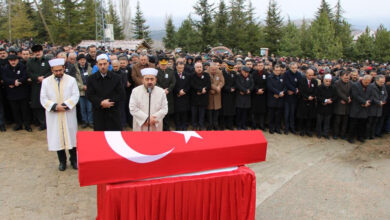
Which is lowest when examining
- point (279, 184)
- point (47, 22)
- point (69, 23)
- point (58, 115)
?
point (279, 184)

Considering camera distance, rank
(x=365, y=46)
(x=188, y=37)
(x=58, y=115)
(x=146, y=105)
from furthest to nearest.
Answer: (x=188, y=37) → (x=365, y=46) → (x=58, y=115) → (x=146, y=105)

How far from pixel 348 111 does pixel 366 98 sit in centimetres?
57

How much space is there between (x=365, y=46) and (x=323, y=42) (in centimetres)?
499

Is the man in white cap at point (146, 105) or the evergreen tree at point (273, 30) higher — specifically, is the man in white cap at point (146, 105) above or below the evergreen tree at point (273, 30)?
below

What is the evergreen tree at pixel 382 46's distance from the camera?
29.0 meters

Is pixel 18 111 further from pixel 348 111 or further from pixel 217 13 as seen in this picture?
pixel 217 13

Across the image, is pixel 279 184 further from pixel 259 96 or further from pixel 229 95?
pixel 259 96

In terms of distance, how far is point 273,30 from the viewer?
33.8 meters

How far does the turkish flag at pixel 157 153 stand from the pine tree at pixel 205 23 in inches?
1161

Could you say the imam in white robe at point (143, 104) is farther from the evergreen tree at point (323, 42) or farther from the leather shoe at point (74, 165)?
the evergreen tree at point (323, 42)

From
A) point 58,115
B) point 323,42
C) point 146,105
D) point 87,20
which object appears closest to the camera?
point 146,105

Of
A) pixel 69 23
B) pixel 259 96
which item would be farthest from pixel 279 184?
pixel 69 23

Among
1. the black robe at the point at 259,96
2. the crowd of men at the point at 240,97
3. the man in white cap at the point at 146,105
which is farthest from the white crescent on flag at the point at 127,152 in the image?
the black robe at the point at 259,96

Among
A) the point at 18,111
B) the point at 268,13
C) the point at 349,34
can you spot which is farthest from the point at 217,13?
the point at 18,111
